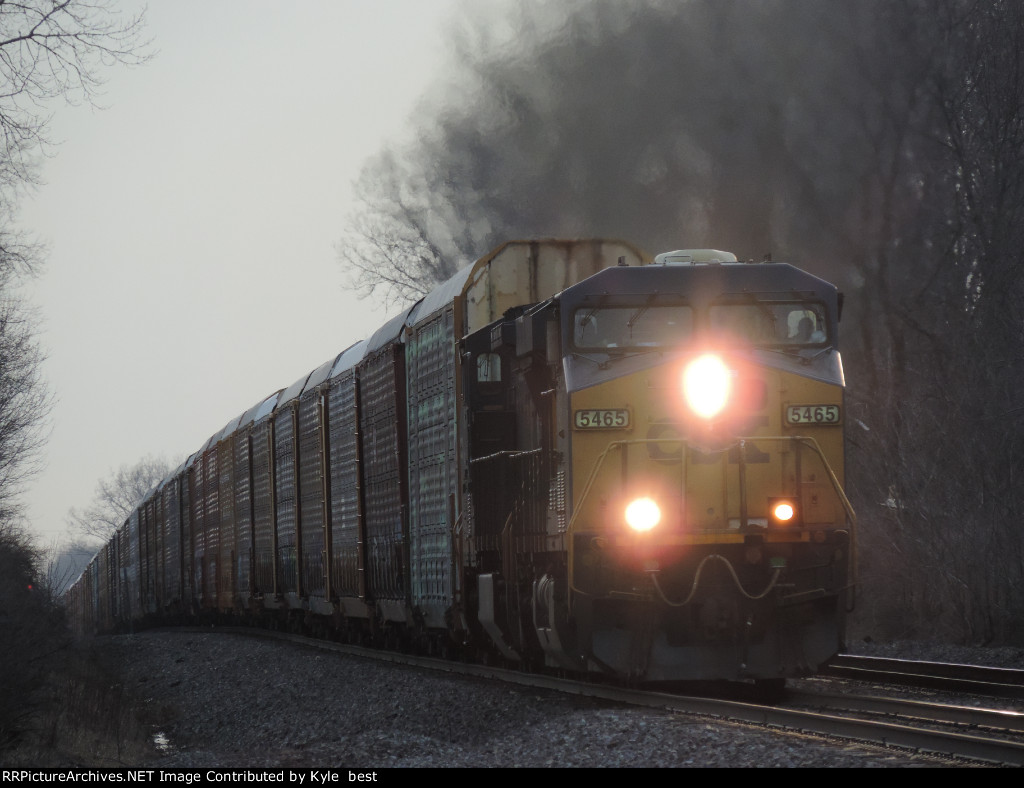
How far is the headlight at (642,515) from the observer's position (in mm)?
10484

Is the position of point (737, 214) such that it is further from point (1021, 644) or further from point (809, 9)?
point (1021, 644)

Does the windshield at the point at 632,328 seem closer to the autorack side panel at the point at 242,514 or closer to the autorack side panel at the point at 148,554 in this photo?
the autorack side panel at the point at 242,514

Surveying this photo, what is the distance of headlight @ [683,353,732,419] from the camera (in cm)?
1076

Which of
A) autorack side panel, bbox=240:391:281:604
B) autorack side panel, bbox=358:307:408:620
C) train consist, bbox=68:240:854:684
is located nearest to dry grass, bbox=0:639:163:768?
autorack side panel, bbox=358:307:408:620

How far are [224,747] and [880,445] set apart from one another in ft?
41.7

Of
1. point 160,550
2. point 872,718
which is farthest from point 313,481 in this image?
point 160,550

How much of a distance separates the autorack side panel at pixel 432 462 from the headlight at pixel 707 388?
11.0 ft

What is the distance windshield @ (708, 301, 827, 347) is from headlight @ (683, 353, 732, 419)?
35 centimetres

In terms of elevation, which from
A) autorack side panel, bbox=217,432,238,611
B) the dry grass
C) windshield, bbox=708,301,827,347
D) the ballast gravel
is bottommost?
the dry grass

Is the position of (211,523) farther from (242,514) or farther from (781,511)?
(781,511)

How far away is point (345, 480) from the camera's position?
1825 cm

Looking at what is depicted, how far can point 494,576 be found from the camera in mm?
12516

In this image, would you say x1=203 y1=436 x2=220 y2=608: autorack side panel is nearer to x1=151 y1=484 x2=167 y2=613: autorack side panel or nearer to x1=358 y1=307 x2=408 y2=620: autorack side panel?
x1=151 y1=484 x2=167 y2=613: autorack side panel

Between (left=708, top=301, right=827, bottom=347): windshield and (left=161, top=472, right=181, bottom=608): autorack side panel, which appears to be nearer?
(left=708, top=301, right=827, bottom=347): windshield
